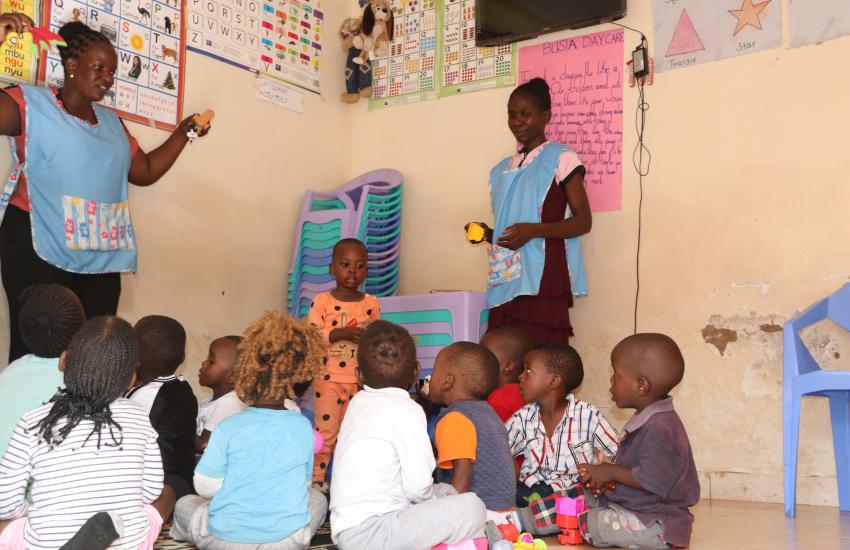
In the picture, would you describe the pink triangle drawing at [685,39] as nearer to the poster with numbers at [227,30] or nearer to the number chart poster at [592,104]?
the number chart poster at [592,104]

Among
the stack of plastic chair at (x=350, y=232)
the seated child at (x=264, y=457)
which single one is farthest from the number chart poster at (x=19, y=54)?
the seated child at (x=264, y=457)

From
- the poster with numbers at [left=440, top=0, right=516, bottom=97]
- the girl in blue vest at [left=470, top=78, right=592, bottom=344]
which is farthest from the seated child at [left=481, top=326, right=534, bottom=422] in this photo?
the poster with numbers at [left=440, top=0, right=516, bottom=97]

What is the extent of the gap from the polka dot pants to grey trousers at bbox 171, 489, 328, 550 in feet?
3.99

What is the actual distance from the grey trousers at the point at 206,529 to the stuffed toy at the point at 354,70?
10.7 feet

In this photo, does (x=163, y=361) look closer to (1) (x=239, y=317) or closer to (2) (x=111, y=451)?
(2) (x=111, y=451)

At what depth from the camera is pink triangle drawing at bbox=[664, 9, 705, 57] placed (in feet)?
14.6

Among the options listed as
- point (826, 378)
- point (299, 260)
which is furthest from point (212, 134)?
point (826, 378)

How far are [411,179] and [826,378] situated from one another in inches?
107

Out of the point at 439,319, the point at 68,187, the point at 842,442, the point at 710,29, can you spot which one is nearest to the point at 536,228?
the point at 439,319

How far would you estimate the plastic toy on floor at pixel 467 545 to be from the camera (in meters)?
2.55

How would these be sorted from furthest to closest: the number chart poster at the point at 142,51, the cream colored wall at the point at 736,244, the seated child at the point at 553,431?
1. the number chart poster at the point at 142,51
2. the cream colored wall at the point at 736,244
3. the seated child at the point at 553,431

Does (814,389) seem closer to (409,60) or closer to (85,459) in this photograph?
(85,459)

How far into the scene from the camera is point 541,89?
4.45 m

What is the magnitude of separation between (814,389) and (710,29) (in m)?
1.87
